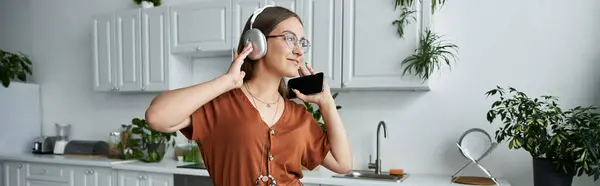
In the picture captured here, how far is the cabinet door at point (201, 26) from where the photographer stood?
9.98 feet

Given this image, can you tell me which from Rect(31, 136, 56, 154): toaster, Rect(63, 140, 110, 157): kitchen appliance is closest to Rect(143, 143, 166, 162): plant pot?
Rect(63, 140, 110, 157): kitchen appliance

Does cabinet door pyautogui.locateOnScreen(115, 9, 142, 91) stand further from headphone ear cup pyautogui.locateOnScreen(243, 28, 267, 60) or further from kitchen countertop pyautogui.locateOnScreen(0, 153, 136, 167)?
headphone ear cup pyautogui.locateOnScreen(243, 28, 267, 60)

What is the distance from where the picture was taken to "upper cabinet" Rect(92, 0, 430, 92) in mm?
2605

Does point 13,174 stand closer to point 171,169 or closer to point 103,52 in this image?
point 103,52

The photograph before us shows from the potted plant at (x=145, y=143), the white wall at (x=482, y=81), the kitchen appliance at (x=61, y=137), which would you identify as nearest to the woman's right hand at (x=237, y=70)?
the white wall at (x=482, y=81)

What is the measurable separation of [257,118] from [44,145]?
352 cm

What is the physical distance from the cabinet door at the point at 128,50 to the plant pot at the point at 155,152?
470 mm

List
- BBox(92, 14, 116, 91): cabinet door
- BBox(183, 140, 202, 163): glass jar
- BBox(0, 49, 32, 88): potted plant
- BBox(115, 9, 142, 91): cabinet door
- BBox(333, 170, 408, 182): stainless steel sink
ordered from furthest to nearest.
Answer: BBox(0, 49, 32, 88): potted plant < BBox(92, 14, 116, 91): cabinet door < BBox(115, 9, 142, 91): cabinet door < BBox(183, 140, 202, 163): glass jar < BBox(333, 170, 408, 182): stainless steel sink

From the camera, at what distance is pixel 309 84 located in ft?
3.79

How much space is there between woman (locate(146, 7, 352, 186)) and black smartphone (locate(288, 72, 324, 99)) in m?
0.02

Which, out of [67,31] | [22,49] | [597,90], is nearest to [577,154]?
[597,90]

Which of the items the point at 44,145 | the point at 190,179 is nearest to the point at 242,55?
the point at 190,179

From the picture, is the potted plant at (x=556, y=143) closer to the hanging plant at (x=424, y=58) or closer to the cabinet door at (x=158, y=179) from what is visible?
the hanging plant at (x=424, y=58)

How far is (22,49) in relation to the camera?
443cm
